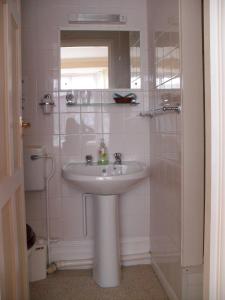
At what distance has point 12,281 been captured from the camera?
1.29 m

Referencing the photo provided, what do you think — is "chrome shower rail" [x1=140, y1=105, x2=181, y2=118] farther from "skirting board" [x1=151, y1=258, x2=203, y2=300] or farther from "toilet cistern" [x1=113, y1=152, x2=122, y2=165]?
"skirting board" [x1=151, y1=258, x2=203, y2=300]

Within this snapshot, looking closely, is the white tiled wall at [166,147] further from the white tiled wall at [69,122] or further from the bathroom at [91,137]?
the white tiled wall at [69,122]

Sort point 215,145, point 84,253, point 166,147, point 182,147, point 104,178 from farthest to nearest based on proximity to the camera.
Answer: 1. point 84,253
2. point 166,147
3. point 104,178
4. point 182,147
5. point 215,145

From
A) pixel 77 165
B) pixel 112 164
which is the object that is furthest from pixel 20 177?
pixel 112 164

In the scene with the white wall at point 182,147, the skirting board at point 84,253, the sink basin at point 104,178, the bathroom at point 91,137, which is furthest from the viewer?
the skirting board at point 84,253

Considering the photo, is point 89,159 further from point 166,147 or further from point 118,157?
point 166,147

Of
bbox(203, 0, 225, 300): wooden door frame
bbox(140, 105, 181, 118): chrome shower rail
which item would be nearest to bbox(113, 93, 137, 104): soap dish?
bbox(140, 105, 181, 118): chrome shower rail

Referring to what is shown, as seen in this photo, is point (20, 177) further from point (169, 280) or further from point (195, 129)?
point (169, 280)

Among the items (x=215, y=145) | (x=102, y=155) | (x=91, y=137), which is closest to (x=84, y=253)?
(x=102, y=155)

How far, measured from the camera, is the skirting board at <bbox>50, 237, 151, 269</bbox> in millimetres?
2379

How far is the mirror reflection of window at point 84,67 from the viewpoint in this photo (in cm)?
229

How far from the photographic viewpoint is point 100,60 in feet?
7.60

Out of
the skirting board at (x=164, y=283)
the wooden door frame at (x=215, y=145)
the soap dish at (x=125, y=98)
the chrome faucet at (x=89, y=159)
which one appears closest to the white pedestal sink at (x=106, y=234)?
the chrome faucet at (x=89, y=159)

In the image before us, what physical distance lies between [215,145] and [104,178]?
111 cm
